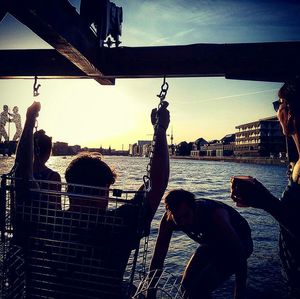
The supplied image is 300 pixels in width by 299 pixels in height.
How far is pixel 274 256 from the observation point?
31.7 feet

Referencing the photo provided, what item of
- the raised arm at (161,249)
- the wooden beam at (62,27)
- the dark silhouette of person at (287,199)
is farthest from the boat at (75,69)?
the raised arm at (161,249)

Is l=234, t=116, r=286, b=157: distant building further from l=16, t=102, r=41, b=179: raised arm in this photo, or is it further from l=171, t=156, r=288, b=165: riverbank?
l=16, t=102, r=41, b=179: raised arm

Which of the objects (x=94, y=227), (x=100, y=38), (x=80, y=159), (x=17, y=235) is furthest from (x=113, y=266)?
(x=100, y=38)

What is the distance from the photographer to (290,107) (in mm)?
1848

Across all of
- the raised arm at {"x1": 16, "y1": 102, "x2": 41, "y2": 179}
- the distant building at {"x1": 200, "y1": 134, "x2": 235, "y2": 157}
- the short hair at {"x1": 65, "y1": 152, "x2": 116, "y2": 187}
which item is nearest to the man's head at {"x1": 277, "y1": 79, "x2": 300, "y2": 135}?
the short hair at {"x1": 65, "y1": 152, "x2": 116, "y2": 187}

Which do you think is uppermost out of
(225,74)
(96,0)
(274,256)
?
(96,0)

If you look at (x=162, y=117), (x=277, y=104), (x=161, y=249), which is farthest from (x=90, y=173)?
(x=161, y=249)

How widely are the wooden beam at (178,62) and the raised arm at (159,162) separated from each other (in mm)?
356

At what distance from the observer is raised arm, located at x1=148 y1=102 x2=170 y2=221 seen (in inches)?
78.8

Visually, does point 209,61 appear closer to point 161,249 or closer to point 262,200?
point 262,200

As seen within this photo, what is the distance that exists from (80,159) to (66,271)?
82cm

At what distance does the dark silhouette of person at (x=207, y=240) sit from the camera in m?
3.76

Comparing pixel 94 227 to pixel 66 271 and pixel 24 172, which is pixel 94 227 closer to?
pixel 66 271

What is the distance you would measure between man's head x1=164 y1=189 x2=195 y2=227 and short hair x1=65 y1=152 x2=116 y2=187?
5.51 ft
